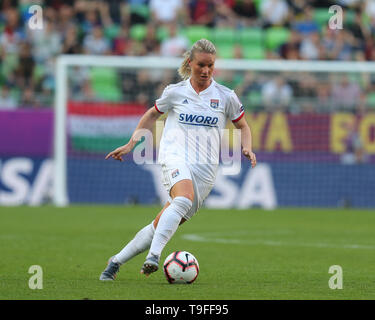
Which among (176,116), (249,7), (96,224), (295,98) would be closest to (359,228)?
(96,224)

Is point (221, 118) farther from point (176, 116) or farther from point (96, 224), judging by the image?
point (96, 224)

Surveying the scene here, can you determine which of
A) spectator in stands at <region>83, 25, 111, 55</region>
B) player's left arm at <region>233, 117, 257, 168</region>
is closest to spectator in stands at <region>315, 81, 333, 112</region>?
spectator in stands at <region>83, 25, 111, 55</region>

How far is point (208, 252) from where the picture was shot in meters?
11.3

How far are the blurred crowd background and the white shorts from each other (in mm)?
11508

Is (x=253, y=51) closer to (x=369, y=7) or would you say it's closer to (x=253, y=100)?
(x=253, y=100)

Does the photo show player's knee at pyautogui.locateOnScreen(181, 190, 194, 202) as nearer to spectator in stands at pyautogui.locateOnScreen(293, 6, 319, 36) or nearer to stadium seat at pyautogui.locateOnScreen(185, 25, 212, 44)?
stadium seat at pyautogui.locateOnScreen(185, 25, 212, 44)

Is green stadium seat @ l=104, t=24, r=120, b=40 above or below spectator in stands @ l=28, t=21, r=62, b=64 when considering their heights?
above

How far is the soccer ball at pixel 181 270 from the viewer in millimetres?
8117

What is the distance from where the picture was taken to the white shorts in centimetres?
812

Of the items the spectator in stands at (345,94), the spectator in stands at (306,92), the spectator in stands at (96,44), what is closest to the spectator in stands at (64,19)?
the spectator in stands at (96,44)

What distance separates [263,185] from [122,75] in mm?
3967

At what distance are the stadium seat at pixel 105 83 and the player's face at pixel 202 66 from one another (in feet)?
38.3

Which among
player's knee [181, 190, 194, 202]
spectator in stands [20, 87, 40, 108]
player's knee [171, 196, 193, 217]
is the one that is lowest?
player's knee [171, 196, 193, 217]

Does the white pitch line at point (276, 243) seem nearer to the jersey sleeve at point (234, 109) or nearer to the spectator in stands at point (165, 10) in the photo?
the jersey sleeve at point (234, 109)
